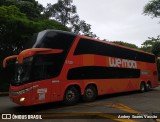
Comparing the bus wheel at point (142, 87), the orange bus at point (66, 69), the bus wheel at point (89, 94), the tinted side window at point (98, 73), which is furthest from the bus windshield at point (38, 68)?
the bus wheel at point (142, 87)

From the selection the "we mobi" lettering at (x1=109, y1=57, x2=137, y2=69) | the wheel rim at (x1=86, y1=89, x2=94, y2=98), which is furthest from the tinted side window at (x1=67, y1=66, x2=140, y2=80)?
the wheel rim at (x1=86, y1=89, x2=94, y2=98)

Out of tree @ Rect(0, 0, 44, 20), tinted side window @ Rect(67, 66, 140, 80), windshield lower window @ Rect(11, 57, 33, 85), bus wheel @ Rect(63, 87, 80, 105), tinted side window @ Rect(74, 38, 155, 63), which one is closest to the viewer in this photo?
windshield lower window @ Rect(11, 57, 33, 85)

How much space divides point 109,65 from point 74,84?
3700mm

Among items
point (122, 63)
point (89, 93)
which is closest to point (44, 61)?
point (89, 93)

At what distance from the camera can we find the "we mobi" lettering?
1727 cm

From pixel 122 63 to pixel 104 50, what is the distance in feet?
8.24

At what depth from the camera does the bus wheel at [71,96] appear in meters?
13.7

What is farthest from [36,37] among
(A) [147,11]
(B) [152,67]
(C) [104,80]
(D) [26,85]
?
(A) [147,11]

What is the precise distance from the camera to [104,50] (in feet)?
54.2

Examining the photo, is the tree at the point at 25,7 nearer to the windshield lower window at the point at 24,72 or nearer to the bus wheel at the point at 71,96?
the bus wheel at the point at 71,96

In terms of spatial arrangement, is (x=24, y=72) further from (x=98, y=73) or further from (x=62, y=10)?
(x=62, y=10)

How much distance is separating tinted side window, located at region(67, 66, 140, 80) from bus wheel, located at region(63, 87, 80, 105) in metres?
0.64

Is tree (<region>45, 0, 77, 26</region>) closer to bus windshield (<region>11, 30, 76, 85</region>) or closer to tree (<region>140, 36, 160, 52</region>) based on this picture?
tree (<region>140, 36, 160, 52</region>)

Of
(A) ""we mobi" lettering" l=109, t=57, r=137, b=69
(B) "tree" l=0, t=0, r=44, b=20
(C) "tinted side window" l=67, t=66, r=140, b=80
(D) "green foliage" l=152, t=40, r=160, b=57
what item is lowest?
(C) "tinted side window" l=67, t=66, r=140, b=80
